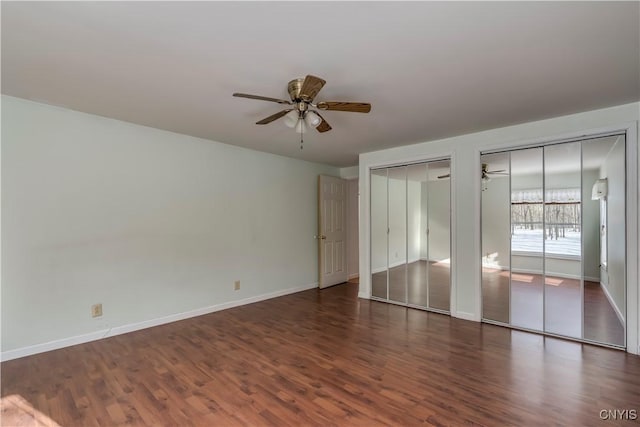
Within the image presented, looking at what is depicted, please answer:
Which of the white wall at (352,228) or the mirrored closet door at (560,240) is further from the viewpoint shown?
the white wall at (352,228)

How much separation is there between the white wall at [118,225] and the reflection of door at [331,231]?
0.95 metres

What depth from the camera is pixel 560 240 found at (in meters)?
3.30

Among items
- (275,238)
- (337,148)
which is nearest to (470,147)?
(337,148)

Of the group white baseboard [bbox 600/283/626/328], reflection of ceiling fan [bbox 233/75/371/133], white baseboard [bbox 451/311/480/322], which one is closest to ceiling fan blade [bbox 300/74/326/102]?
reflection of ceiling fan [bbox 233/75/371/133]

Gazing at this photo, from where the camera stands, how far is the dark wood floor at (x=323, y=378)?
6.57 feet

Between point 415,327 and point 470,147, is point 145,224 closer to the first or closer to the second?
point 415,327

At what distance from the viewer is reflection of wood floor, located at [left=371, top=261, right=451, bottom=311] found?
13.8 ft

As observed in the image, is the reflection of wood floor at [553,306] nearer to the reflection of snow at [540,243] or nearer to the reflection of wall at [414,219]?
the reflection of snow at [540,243]

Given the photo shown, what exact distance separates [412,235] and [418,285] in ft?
2.48

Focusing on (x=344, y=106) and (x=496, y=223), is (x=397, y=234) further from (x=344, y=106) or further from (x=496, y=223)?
(x=344, y=106)

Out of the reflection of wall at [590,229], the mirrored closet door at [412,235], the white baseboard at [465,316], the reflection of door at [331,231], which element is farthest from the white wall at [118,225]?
the reflection of wall at [590,229]

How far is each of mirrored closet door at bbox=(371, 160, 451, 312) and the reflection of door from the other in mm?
1051

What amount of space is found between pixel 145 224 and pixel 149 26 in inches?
97.9

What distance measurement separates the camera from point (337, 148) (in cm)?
461
